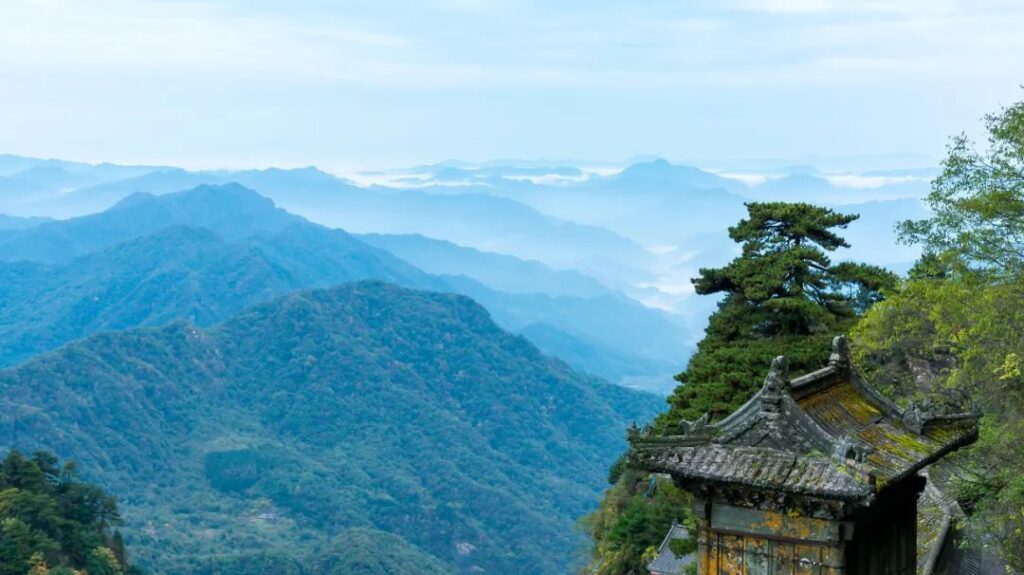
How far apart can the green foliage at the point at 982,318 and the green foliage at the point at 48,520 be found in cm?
5637

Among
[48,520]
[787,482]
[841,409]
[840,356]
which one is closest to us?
[787,482]

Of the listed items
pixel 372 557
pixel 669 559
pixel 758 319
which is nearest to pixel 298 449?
pixel 372 557

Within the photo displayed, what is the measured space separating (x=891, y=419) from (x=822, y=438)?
107 inches

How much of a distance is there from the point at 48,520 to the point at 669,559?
46503mm

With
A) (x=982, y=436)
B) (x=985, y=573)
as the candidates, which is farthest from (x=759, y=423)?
(x=985, y=573)

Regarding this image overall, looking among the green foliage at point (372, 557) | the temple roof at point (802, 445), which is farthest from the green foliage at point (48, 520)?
the temple roof at point (802, 445)

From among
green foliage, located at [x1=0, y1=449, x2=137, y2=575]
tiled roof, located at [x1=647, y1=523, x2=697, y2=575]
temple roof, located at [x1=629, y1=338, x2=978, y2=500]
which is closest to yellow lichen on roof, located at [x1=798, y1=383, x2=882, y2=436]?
temple roof, located at [x1=629, y1=338, x2=978, y2=500]

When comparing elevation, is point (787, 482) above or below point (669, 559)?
above

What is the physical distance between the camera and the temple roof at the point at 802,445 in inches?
623

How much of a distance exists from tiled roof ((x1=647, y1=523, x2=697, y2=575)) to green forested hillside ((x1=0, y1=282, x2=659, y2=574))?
7979 centimetres

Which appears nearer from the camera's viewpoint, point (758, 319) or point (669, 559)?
point (669, 559)

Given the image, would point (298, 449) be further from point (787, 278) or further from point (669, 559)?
point (669, 559)

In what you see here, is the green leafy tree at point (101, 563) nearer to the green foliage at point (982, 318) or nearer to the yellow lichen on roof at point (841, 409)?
the green foliage at point (982, 318)

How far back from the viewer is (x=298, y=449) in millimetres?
170625
